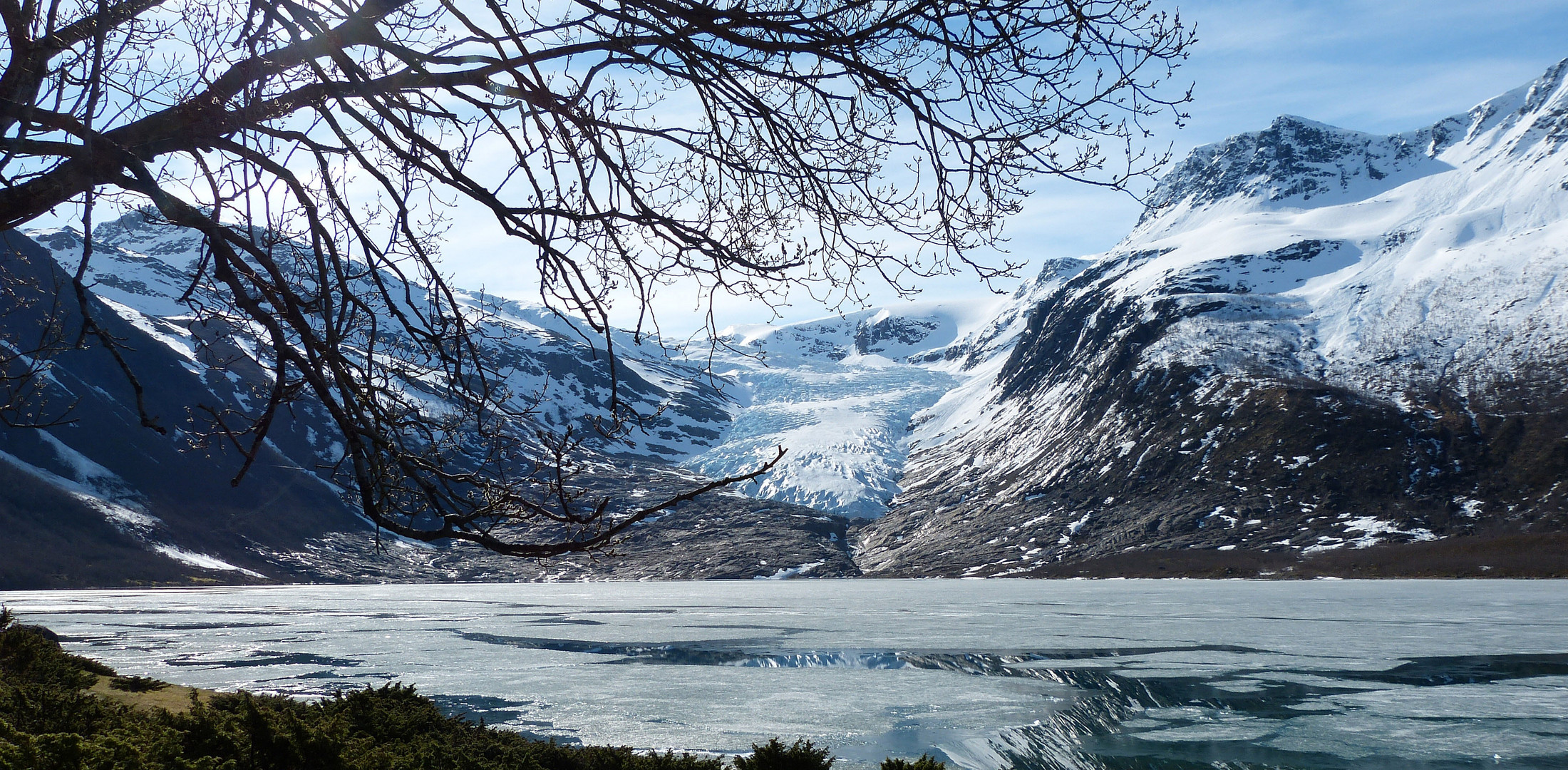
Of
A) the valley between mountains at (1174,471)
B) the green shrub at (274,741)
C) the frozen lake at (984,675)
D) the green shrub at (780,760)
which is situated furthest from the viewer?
the valley between mountains at (1174,471)

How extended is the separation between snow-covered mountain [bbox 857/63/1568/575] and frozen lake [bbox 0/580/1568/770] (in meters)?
87.9

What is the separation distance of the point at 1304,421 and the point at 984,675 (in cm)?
14816

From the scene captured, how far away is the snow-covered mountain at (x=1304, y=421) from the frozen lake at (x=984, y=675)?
87897 mm

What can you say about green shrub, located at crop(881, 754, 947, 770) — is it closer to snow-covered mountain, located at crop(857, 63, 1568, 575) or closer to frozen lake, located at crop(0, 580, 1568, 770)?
frozen lake, located at crop(0, 580, 1568, 770)

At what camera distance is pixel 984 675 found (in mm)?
21828

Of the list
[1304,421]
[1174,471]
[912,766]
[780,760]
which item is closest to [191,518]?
[1174,471]

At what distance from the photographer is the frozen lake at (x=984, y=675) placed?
13477 mm

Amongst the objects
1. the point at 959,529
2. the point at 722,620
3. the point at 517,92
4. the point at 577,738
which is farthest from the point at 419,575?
the point at 517,92

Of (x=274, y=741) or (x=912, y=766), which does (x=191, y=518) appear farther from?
(x=912, y=766)

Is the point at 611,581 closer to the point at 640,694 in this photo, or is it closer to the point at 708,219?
the point at 640,694

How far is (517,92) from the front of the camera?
5.20 meters

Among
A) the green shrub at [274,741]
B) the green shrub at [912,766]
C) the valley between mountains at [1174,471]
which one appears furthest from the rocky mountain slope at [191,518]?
the green shrub at [912,766]

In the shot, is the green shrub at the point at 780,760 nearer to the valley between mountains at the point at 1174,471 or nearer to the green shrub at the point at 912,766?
the green shrub at the point at 912,766

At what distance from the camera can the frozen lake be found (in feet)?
44.2
